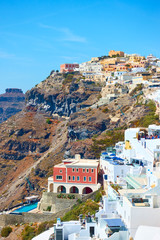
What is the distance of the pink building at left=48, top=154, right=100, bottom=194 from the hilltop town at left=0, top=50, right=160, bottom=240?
11 cm

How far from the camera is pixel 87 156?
2205 inches

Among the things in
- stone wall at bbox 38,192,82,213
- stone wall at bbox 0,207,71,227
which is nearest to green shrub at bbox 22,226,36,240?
stone wall at bbox 0,207,71,227

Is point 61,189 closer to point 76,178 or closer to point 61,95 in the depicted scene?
point 76,178

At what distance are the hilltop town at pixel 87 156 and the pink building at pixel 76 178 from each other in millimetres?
108

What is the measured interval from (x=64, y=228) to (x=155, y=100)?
4383cm

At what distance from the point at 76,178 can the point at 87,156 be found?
1795cm

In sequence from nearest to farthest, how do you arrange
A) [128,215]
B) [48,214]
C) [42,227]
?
[128,215], [42,227], [48,214]

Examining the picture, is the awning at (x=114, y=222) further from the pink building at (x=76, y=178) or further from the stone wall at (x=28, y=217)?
the pink building at (x=76, y=178)

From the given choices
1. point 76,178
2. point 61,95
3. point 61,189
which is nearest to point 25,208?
point 61,189

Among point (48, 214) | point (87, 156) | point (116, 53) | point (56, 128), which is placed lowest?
point (48, 214)

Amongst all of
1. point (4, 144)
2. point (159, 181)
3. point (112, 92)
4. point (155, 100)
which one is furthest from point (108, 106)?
point (159, 181)

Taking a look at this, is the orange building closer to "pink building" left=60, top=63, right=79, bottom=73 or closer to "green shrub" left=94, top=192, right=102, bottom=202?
"pink building" left=60, top=63, right=79, bottom=73

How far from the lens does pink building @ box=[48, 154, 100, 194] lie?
37.5 m

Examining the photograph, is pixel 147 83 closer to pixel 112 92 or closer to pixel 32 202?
pixel 112 92
